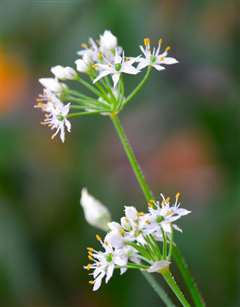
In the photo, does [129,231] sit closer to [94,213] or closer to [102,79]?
[94,213]

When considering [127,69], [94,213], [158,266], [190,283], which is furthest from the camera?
[94,213]

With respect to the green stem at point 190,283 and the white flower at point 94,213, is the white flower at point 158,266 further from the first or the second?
the white flower at point 94,213

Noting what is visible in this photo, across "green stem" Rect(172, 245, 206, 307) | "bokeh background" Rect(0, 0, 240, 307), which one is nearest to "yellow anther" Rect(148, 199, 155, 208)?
"green stem" Rect(172, 245, 206, 307)

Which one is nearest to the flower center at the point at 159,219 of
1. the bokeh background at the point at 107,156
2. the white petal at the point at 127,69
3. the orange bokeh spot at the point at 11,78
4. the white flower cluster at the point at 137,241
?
the white flower cluster at the point at 137,241

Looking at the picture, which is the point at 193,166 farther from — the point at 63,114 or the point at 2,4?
the point at 63,114

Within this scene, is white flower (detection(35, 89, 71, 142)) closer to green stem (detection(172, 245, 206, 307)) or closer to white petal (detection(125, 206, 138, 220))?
white petal (detection(125, 206, 138, 220))

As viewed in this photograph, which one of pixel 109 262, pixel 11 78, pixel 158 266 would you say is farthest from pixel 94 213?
pixel 11 78
